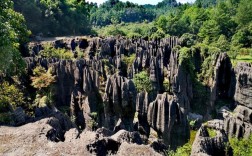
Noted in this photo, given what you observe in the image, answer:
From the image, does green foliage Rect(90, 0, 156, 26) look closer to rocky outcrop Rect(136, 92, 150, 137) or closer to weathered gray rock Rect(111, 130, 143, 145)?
rocky outcrop Rect(136, 92, 150, 137)

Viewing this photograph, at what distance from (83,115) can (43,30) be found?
4505 cm

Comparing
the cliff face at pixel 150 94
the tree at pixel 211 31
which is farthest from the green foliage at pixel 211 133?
the tree at pixel 211 31

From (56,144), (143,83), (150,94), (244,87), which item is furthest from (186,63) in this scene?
(56,144)

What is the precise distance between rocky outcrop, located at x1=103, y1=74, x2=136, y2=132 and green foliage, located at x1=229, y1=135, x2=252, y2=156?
12.4 metres

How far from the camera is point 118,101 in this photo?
29.8 metres

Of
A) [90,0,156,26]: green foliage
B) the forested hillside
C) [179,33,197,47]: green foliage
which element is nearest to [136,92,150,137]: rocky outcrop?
[179,33,197,47]: green foliage

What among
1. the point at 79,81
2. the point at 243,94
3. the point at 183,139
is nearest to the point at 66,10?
the point at 79,81

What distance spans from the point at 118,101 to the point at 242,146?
1474 centimetres

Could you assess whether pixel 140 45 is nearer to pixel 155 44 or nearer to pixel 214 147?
pixel 155 44

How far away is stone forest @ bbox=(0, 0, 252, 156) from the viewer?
16656 millimetres

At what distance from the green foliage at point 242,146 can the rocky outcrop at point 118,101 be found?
40.6 ft

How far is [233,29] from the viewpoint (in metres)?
85.3

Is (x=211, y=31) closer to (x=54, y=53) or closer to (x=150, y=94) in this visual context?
(x=54, y=53)

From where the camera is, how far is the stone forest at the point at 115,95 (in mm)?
16656
